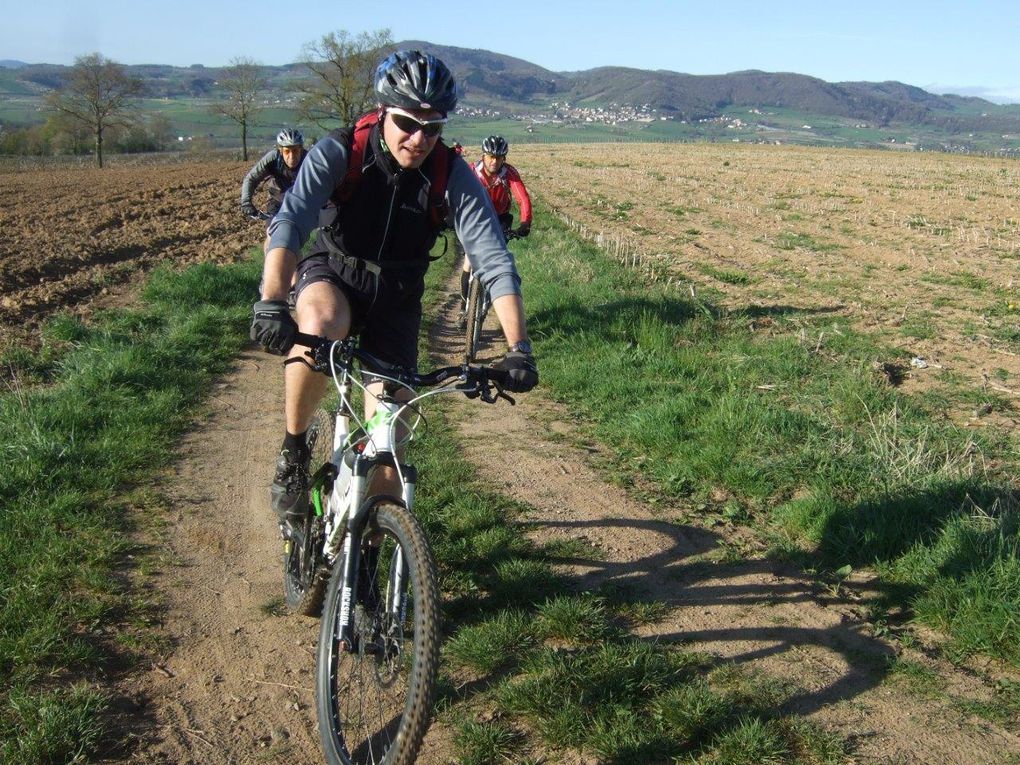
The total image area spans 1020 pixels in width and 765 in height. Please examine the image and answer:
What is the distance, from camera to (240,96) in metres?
56.3

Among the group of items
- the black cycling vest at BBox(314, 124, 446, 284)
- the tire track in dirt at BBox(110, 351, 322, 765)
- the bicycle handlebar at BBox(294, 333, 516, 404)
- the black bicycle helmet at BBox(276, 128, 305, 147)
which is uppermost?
the black bicycle helmet at BBox(276, 128, 305, 147)

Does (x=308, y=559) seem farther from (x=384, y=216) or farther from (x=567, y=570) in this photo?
(x=384, y=216)

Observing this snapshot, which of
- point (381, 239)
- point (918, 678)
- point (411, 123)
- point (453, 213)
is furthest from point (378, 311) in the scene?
point (918, 678)

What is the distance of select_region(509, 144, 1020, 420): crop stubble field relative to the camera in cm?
982

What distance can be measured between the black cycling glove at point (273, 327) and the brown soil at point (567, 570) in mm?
1471

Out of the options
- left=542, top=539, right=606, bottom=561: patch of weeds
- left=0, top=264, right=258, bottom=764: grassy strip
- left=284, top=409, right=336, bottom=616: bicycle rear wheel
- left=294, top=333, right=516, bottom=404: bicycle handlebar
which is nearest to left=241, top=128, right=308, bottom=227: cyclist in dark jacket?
left=0, top=264, right=258, bottom=764: grassy strip

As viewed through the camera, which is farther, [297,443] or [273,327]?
[297,443]

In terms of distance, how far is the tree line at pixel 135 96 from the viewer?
52.2 meters

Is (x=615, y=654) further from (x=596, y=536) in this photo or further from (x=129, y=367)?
(x=129, y=367)

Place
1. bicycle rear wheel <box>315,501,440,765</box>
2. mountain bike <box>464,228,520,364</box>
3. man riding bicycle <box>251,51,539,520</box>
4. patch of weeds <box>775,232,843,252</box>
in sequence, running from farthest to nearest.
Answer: patch of weeds <box>775,232,843,252</box> → mountain bike <box>464,228,520,364</box> → man riding bicycle <box>251,51,539,520</box> → bicycle rear wheel <box>315,501,440,765</box>

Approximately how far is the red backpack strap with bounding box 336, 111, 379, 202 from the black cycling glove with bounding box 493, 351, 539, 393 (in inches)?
43.3

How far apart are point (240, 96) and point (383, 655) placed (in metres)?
59.1

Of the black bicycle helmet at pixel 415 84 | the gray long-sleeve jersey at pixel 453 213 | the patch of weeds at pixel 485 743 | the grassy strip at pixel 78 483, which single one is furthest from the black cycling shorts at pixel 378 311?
the grassy strip at pixel 78 483

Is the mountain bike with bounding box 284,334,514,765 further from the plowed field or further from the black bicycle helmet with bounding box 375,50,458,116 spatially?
the plowed field
